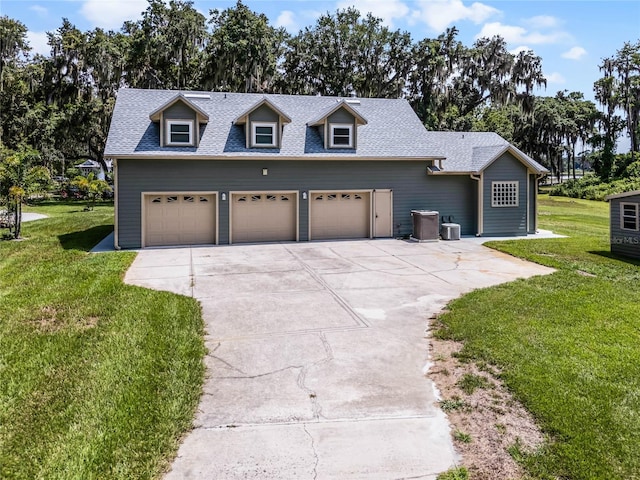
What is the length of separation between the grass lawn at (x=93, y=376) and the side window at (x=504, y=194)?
43.3 ft

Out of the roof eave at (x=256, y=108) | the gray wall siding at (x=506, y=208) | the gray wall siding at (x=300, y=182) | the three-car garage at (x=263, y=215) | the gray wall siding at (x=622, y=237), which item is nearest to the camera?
the gray wall siding at (x=622, y=237)

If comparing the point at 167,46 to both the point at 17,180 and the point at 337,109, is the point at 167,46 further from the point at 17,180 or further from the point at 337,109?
the point at 337,109

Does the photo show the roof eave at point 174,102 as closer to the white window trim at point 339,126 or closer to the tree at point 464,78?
the white window trim at point 339,126

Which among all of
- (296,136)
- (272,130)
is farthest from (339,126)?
(272,130)

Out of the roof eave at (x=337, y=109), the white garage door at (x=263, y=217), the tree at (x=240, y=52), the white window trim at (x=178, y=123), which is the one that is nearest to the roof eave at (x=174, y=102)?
the white window trim at (x=178, y=123)

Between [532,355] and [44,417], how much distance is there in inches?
194

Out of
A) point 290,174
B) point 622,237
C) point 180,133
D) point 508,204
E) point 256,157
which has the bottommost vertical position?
point 622,237

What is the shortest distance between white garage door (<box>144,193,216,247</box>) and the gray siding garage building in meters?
0.03

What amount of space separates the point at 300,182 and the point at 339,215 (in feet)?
6.24

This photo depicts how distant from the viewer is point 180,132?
1480 cm

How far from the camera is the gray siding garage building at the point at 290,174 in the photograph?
14641 millimetres

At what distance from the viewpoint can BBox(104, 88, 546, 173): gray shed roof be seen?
14.7 m

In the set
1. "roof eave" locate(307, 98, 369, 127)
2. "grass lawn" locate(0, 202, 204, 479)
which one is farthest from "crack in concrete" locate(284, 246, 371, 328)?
"roof eave" locate(307, 98, 369, 127)

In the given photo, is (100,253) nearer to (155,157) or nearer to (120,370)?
(155,157)
